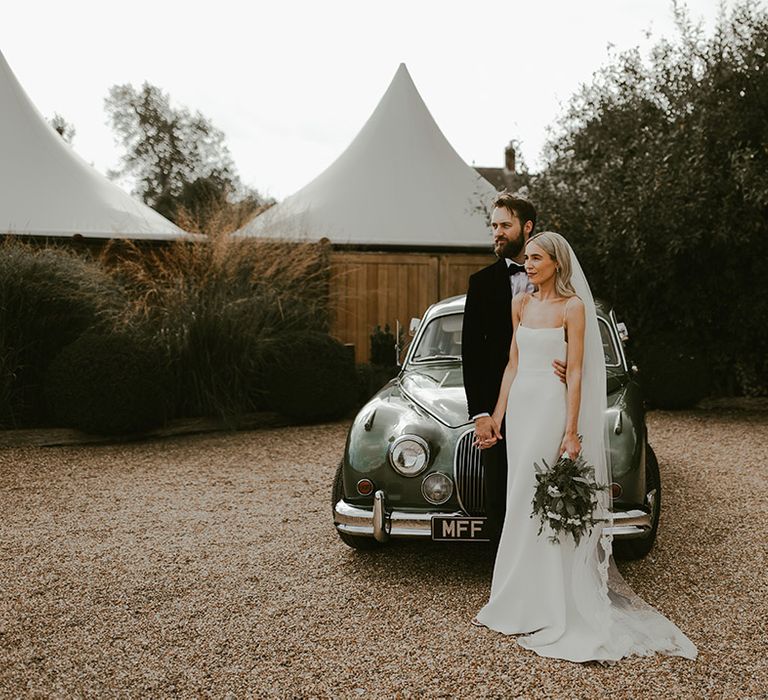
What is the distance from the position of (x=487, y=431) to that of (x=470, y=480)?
1.29ft

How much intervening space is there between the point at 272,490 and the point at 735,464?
4.09m

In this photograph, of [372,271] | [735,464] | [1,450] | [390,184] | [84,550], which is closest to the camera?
[84,550]

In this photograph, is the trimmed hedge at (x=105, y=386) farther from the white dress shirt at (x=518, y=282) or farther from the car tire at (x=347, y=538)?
the white dress shirt at (x=518, y=282)

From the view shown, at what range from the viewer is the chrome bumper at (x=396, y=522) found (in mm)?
3520

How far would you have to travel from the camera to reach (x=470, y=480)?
Answer: 11.7 feet

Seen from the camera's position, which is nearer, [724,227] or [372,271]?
[724,227]

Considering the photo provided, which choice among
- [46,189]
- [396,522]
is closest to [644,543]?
[396,522]

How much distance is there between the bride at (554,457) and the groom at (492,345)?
17 cm

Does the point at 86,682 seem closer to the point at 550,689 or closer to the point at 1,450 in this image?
the point at 550,689

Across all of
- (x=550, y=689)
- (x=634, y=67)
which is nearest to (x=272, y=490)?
(x=550, y=689)

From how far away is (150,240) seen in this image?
11.2 meters

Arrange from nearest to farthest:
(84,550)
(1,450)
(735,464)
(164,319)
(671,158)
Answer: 1. (84,550)
2. (735,464)
3. (1,450)
4. (164,319)
5. (671,158)

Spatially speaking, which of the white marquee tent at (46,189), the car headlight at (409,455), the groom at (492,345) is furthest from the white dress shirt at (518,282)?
the white marquee tent at (46,189)

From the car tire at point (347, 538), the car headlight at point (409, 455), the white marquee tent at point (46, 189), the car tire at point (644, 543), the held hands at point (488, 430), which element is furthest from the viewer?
the white marquee tent at point (46, 189)
